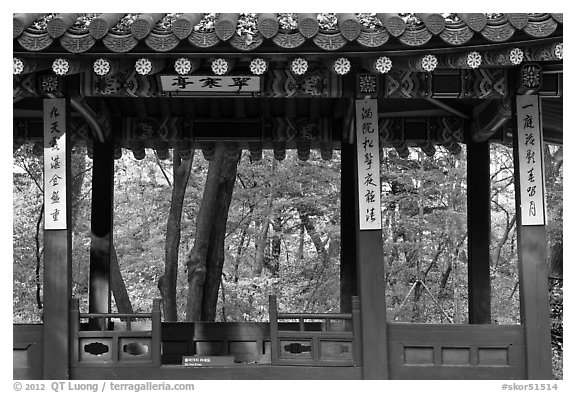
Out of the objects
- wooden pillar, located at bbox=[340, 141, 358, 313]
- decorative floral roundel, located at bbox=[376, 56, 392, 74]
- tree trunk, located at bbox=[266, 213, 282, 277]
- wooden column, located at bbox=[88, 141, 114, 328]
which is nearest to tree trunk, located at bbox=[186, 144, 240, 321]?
wooden column, located at bbox=[88, 141, 114, 328]

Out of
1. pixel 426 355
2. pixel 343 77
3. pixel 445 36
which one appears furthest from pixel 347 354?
pixel 445 36

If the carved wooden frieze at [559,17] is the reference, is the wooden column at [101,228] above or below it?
below

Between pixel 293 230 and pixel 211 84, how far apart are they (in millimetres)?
12510

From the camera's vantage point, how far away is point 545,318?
229 inches

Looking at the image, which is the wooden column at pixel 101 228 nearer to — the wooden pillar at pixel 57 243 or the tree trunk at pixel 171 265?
the wooden pillar at pixel 57 243

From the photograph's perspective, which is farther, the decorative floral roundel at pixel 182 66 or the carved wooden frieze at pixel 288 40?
the decorative floral roundel at pixel 182 66

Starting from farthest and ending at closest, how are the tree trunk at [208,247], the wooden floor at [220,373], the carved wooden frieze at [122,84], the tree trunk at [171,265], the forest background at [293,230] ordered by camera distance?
the forest background at [293,230]
the tree trunk at [171,265]
the tree trunk at [208,247]
the carved wooden frieze at [122,84]
the wooden floor at [220,373]

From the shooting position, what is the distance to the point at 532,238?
591 cm

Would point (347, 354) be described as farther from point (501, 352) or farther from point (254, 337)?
point (254, 337)

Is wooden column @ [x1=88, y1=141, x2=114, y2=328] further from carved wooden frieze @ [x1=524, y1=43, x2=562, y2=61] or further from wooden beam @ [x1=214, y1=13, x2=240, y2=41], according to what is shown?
carved wooden frieze @ [x1=524, y1=43, x2=562, y2=61]

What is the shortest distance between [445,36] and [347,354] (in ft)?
9.36

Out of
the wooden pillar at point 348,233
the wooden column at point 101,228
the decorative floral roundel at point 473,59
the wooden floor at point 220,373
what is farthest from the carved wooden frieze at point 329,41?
the wooden column at point 101,228

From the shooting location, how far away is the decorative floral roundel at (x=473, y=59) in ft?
17.6

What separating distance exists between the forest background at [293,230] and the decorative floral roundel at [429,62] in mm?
11144
